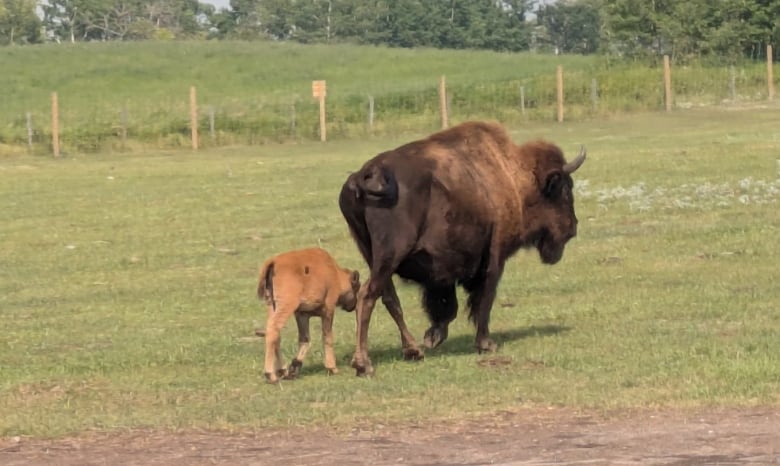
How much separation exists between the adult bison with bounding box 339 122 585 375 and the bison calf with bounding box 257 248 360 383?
10.2 inches

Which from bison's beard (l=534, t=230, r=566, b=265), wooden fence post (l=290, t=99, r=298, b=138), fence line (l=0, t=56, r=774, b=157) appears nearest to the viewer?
bison's beard (l=534, t=230, r=566, b=265)

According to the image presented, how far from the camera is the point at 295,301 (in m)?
10.5

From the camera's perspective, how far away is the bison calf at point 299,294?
10.5 meters

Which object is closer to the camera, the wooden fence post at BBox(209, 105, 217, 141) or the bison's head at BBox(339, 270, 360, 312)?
the bison's head at BBox(339, 270, 360, 312)

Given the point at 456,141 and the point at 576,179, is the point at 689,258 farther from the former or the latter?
the point at 576,179

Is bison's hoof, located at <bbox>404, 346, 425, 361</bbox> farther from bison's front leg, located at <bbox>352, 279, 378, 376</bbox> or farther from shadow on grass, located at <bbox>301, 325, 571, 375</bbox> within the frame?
bison's front leg, located at <bbox>352, 279, 378, 376</bbox>

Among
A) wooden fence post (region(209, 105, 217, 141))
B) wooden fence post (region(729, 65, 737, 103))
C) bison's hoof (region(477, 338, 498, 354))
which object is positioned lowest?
bison's hoof (region(477, 338, 498, 354))

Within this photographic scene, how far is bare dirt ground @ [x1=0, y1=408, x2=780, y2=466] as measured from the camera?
7.95 meters

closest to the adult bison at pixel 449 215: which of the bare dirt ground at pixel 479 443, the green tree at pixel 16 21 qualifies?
the bare dirt ground at pixel 479 443

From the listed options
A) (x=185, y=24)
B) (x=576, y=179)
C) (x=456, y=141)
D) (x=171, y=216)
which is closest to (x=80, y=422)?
(x=456, y=141)

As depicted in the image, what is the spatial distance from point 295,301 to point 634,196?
1290cm

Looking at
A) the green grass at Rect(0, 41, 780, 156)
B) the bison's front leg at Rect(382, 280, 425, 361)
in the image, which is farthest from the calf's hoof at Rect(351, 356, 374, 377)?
the green grass at Rect(0, 41, 780, 156)

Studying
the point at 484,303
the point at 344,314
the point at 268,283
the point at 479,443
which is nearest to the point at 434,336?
the point at 484,303

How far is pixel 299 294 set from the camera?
10562 millimetres
